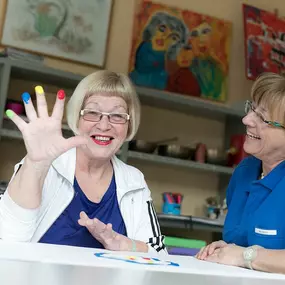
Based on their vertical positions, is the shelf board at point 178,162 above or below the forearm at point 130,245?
above

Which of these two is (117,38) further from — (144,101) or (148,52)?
(144,101)

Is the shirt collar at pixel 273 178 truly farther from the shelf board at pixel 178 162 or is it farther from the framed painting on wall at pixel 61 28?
the framed painting on wall at pixel 61 28

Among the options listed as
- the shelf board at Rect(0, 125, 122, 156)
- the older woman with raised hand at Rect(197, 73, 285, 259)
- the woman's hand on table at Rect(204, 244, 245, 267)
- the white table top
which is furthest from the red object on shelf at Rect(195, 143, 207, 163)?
the white table top

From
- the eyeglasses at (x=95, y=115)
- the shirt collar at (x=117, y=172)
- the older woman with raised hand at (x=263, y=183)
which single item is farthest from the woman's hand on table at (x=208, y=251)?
the eyeglasses at (x=95, y=115)

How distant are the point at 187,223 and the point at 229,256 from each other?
75.7 inches

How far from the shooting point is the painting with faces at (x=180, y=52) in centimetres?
361

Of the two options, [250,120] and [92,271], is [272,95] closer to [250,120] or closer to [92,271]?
[250,120]

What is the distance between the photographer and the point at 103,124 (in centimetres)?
172

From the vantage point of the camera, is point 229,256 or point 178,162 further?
point 178,162

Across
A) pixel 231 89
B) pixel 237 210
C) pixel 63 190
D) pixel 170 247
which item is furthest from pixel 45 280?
A: pixel 231 89

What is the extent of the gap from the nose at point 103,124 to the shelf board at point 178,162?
143cm

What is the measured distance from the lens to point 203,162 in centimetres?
351

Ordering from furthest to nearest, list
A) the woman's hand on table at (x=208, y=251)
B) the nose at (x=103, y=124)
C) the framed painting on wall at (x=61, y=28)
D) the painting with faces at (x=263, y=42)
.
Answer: the painting with faces at (x=263, y=42)
the framed painting on wall at (x=61, y=28)
the nose at (x=103, y=124)
the woman's hand on table at (x=208, y=251)

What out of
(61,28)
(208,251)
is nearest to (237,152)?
(61,28)
